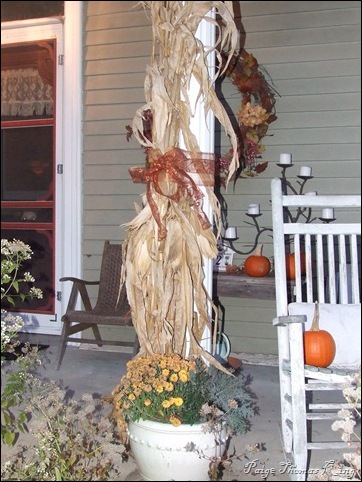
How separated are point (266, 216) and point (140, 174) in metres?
1.88

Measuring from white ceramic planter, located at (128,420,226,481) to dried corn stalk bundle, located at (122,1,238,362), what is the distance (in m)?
0.34

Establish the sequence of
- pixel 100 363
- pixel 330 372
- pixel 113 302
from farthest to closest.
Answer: pixel 113 302
pixel 100 363
pixel 330 372

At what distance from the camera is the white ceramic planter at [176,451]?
1.88 meters

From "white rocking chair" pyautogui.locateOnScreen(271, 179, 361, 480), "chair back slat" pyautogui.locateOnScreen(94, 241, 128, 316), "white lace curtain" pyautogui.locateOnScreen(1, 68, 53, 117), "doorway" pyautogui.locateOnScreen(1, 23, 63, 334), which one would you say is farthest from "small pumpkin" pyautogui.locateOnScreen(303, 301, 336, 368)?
"white lace curtain" pyautogui.locateOnScreen(1, 68, 53, 117)

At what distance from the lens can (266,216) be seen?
3.91 meters

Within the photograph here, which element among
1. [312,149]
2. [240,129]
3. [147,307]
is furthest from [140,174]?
[312,149]

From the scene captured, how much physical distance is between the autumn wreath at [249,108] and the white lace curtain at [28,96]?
4.37ft

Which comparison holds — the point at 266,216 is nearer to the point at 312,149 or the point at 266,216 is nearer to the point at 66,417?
the point at 312,149

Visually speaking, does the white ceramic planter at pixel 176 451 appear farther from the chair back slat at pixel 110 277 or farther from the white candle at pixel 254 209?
the white candle at pixel 254 209

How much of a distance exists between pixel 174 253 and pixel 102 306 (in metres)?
1.80

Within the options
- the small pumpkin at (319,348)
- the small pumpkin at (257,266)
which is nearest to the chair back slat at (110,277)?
the small pumpkin at (257,266)

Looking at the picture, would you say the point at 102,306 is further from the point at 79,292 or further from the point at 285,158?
the point at 285,158

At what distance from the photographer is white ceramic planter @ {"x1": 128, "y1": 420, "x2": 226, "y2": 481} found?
188 centimetres

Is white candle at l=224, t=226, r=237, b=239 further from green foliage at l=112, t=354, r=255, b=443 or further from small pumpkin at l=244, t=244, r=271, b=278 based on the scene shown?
green foliage at l=112, t=354, r=255, b=443
